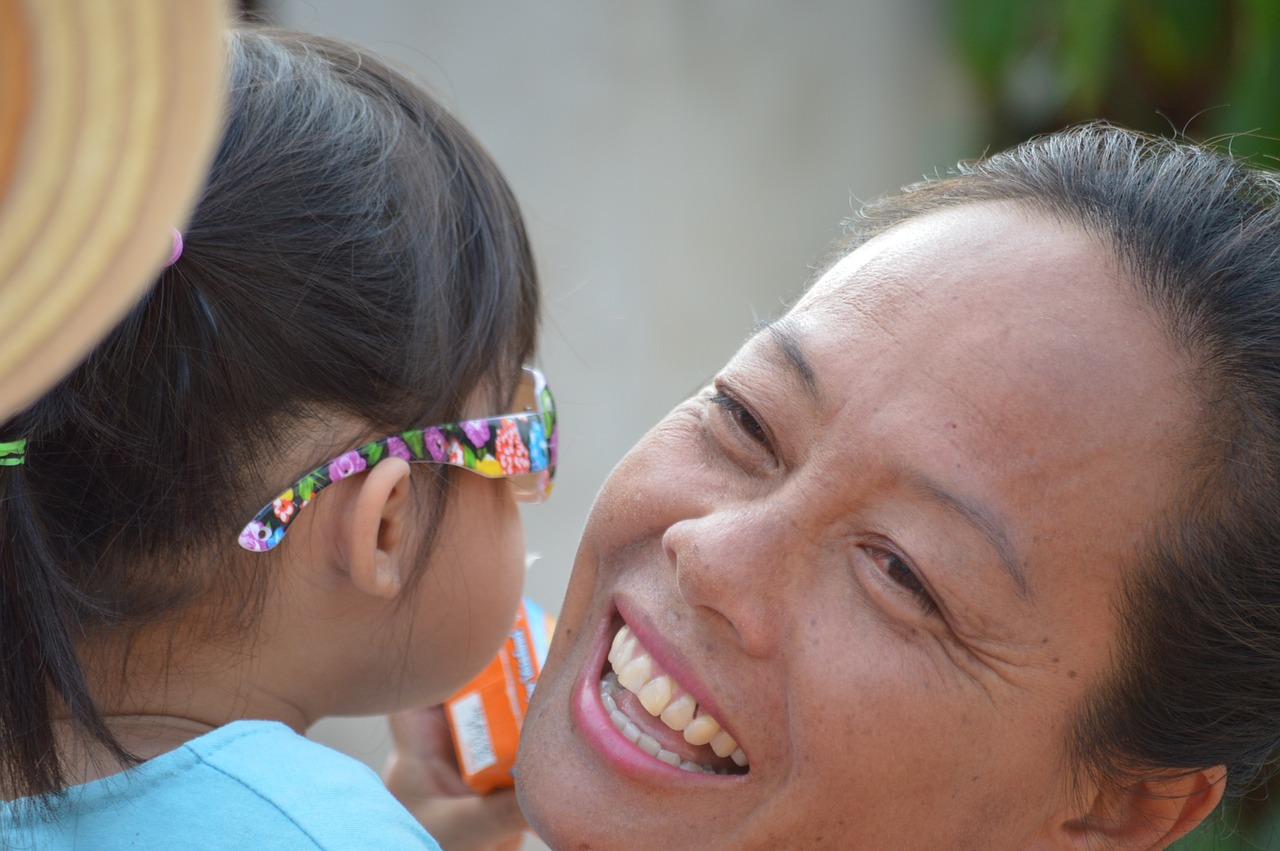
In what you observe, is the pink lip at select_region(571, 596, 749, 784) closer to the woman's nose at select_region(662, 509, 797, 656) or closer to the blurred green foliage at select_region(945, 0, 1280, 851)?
the woman's nose at select_region(662, 509, 797, 656)

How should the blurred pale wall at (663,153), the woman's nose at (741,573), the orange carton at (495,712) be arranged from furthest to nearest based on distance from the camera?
the blurred pale wall at (663,153) → the orange carton at (495,712) → the woman's nose at (741,573)

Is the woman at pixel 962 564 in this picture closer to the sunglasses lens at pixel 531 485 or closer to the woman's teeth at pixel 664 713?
the woman's teeth at pixel 664 713

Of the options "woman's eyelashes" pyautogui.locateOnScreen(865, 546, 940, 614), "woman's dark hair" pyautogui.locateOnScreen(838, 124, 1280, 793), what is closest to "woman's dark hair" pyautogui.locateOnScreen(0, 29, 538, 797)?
"woman's eyelashes" pyautogui.locateOnScreen(865, 546, 940, 614)

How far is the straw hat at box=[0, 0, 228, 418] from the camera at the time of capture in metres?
0.52

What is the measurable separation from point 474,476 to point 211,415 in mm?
446

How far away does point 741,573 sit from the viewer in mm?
1396

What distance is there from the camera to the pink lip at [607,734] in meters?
1.43

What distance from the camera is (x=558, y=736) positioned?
1509 mm

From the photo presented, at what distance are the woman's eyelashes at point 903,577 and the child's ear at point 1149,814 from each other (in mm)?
446

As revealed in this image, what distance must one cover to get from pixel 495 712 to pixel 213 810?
0.78 metres

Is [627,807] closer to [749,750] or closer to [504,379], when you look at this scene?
[749,750]

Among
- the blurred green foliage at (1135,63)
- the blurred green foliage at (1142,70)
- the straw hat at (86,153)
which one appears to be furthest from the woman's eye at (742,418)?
the blurred green foliage at (1135,63)

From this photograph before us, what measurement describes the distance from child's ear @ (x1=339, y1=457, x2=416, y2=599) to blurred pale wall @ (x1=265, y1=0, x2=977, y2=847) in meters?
2.62

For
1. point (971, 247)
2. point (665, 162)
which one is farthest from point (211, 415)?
point (665, 162)
